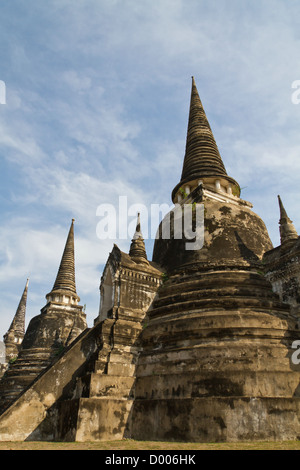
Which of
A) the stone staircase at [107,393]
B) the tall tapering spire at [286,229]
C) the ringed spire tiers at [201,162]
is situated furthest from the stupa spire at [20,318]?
the tall tapering spire at [286,229]

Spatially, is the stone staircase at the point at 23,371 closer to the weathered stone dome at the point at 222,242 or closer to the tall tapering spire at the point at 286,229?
the weathered stone dome at the point at 222,242

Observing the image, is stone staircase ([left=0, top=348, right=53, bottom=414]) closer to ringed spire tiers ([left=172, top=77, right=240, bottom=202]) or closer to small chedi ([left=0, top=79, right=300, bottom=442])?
small chedi ([left=0, top=79, right=300, bottom=442])

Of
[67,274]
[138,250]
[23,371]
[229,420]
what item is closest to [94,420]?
[229,420]

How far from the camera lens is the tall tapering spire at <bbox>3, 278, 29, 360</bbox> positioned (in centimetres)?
3612

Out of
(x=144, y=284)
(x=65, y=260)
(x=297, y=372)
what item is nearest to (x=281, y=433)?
(x=297, y=372)

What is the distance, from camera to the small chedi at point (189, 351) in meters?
8.84

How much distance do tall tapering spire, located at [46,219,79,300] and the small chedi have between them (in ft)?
46.8

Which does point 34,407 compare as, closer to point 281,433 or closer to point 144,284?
point 144,284

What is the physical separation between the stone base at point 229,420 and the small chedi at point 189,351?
2 cm

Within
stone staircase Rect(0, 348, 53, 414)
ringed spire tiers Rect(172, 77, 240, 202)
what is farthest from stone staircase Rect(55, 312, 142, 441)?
stone staircase Rect(0, 348, 53, 414)

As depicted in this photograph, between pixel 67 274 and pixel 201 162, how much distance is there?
53.3 feet

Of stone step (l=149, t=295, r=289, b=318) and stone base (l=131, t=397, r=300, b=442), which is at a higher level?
stone step (l=149, t=295, r=289, b=318)

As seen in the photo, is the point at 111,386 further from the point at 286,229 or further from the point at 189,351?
→ the point at 286,229
